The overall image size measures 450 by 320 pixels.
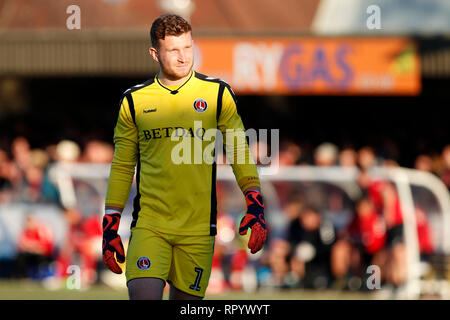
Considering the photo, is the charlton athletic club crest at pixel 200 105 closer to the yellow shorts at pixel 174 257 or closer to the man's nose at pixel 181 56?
the man's nose at pixel 181 56

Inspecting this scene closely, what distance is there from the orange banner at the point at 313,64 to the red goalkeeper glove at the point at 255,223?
30.5 feet

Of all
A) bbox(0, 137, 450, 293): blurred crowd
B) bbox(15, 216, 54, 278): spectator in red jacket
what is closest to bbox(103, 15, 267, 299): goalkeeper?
bbox(0, 137, 450, 293): blurred crowd

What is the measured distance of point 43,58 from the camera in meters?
15.1

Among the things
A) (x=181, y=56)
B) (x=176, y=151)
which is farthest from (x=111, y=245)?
(x=181, y=56)

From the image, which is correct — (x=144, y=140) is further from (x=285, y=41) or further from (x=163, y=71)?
(x=285, y=41)

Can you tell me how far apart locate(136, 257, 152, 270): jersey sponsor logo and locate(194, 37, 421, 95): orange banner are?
→ 9476 millimetres

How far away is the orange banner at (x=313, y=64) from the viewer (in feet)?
47.7

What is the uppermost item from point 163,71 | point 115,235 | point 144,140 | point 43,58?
point 43,58

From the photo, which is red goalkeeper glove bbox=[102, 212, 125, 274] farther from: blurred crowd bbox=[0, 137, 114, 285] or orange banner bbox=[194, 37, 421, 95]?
orange banner bbox=[194, 37, 421, 95]

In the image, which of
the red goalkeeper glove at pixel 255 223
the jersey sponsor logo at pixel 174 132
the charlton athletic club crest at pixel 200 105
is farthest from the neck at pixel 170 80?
the red goalkeeper glove at pixel 255 223

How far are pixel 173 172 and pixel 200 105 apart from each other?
0.41m
